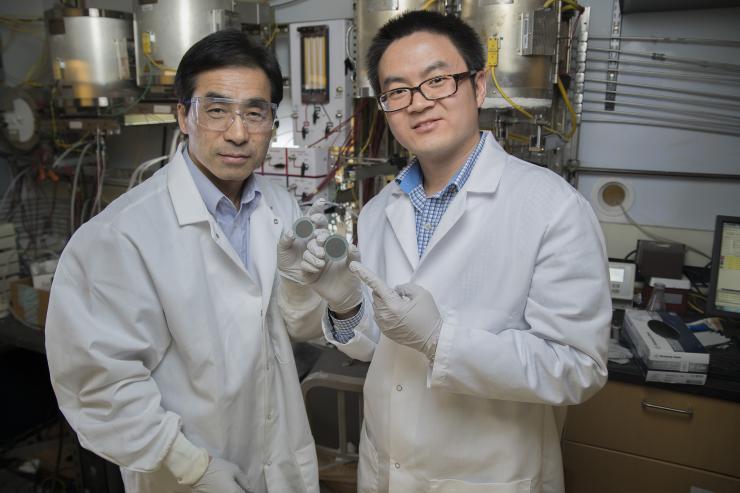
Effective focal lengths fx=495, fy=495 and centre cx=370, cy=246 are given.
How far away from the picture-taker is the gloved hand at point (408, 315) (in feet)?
3.06

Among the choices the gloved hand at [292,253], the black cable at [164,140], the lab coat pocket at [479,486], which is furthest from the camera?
the black cable at [164,140]

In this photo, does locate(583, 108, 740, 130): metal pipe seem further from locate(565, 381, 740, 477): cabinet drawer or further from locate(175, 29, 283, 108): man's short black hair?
locate(175, 29, 283, 108): man's short black hair

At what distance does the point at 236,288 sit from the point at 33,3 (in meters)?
3.07

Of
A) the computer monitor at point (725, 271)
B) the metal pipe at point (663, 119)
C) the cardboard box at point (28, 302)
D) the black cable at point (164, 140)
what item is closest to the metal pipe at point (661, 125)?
the metal pipe at point (663, 119)

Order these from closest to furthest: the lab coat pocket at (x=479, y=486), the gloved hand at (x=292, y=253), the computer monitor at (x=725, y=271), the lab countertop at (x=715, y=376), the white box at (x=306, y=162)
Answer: the lab coat pocket at (x=479, y=486), the gloved hand at (x=292, y=253), the lab countertop at (x=715, y=376), the computer monitor at (x=725, y=271), the white box at (x=306, y=162)

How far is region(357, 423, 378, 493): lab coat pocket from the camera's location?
3.89ft

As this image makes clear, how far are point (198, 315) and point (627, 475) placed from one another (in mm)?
1477

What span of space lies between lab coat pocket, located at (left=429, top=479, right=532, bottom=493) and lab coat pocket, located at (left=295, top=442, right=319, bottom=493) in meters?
0.37

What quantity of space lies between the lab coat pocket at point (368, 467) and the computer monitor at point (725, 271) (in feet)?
4.22

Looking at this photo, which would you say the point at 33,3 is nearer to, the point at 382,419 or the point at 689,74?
the point at 382,419

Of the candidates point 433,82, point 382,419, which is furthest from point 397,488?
point 433,82

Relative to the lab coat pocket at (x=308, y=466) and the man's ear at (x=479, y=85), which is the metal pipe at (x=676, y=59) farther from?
the lab coat pocket at (x=308, y=466)

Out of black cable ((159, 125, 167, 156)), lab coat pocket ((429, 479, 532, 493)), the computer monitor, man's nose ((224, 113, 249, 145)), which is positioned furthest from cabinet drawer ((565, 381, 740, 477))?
black cable ((159, 125, 167, 156))

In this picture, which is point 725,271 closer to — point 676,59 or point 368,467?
point 676,59
